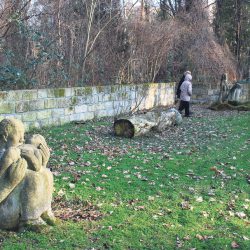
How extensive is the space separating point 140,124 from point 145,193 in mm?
4689

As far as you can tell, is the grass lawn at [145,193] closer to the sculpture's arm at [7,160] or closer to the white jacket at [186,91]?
the sculpture's arm at [7,160]

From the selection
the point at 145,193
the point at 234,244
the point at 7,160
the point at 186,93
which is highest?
the point at 186,93

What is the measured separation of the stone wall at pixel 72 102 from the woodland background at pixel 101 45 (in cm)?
77

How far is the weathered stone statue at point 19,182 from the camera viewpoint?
449cm

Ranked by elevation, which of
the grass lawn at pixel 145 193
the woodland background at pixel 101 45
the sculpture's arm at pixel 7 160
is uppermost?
the woodland background at pixel 101 45

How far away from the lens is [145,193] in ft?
21.5

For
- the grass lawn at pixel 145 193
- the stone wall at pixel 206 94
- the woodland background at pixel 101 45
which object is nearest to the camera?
the grass lawn at pixel 145 193

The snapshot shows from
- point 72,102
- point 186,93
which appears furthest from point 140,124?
point 186,93

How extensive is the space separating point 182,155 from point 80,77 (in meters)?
6.97

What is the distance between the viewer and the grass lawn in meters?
4.90

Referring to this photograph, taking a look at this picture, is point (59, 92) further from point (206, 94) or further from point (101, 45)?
point (206, 94)

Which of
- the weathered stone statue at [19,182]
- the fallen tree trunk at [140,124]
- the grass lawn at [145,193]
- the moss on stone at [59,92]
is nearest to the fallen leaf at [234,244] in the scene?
the grass lawn at [145,193]

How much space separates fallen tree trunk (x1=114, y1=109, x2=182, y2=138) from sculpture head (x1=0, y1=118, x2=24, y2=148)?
20.6ft

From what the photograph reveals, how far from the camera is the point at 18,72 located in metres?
11.7
